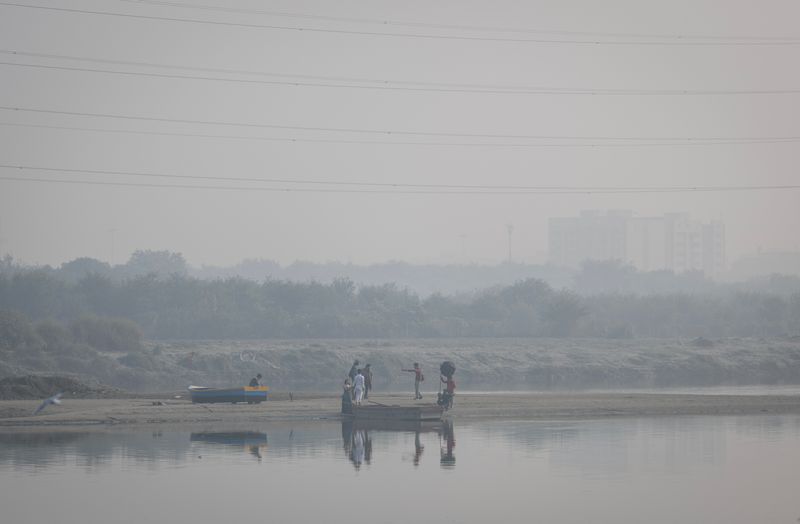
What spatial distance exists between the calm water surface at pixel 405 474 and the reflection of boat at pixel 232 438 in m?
0.08

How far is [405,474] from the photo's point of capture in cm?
3366

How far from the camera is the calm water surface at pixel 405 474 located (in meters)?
28.3

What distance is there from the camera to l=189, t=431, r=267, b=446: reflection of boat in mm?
40419

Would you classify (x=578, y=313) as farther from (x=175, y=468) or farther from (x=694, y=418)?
(x=175, y=468)

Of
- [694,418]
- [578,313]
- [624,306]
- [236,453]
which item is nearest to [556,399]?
[694,418]

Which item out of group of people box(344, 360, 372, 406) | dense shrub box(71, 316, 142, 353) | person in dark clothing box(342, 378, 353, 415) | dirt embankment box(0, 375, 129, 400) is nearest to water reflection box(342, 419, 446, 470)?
person in dark clothing box(342, 378, 353, 415)

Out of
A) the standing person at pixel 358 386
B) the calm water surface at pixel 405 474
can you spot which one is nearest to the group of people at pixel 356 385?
the standing person at pixel 358 386

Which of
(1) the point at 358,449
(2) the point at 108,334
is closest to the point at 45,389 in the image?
(1) the point at 358,449

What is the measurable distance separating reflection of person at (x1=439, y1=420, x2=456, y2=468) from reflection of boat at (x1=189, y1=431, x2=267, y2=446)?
19.5 feet

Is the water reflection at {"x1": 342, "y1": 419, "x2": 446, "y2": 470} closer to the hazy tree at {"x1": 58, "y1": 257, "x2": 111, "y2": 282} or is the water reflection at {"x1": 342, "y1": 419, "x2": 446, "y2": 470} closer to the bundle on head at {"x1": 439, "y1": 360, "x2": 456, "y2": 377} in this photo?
the bundle on head at {"x1": 439, "y1": 360, "x2": 456, "y2": 377}

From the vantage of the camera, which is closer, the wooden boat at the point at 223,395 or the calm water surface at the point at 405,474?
A: the calm water surface at the point at 405,474

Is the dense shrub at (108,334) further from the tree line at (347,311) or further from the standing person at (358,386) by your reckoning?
the standing person at (358,386)

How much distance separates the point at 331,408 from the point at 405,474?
1560 cm

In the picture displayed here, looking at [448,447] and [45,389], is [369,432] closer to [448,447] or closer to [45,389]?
[448,447]
